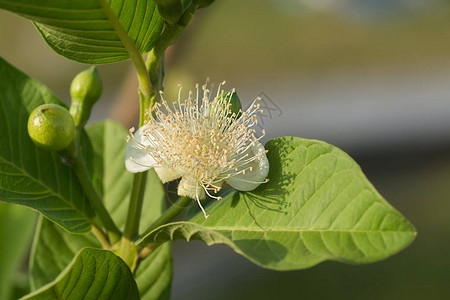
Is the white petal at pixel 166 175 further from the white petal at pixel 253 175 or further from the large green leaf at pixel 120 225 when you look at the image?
the large green leaf at pixel 120 225

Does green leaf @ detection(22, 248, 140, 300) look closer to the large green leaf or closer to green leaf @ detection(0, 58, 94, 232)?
green leaf @ detection(0, 58, 94, 232)

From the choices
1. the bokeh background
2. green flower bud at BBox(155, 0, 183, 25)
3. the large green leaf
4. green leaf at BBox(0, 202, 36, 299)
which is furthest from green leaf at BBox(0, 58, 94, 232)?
the bokeh background

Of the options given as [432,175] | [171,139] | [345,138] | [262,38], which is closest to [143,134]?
[171,139]

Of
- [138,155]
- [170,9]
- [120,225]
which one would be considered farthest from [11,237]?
[170,9]

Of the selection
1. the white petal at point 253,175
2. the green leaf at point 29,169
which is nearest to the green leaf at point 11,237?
the green leaf at point 29,169

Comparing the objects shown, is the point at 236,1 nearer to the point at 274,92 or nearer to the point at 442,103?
the point at 274,92
